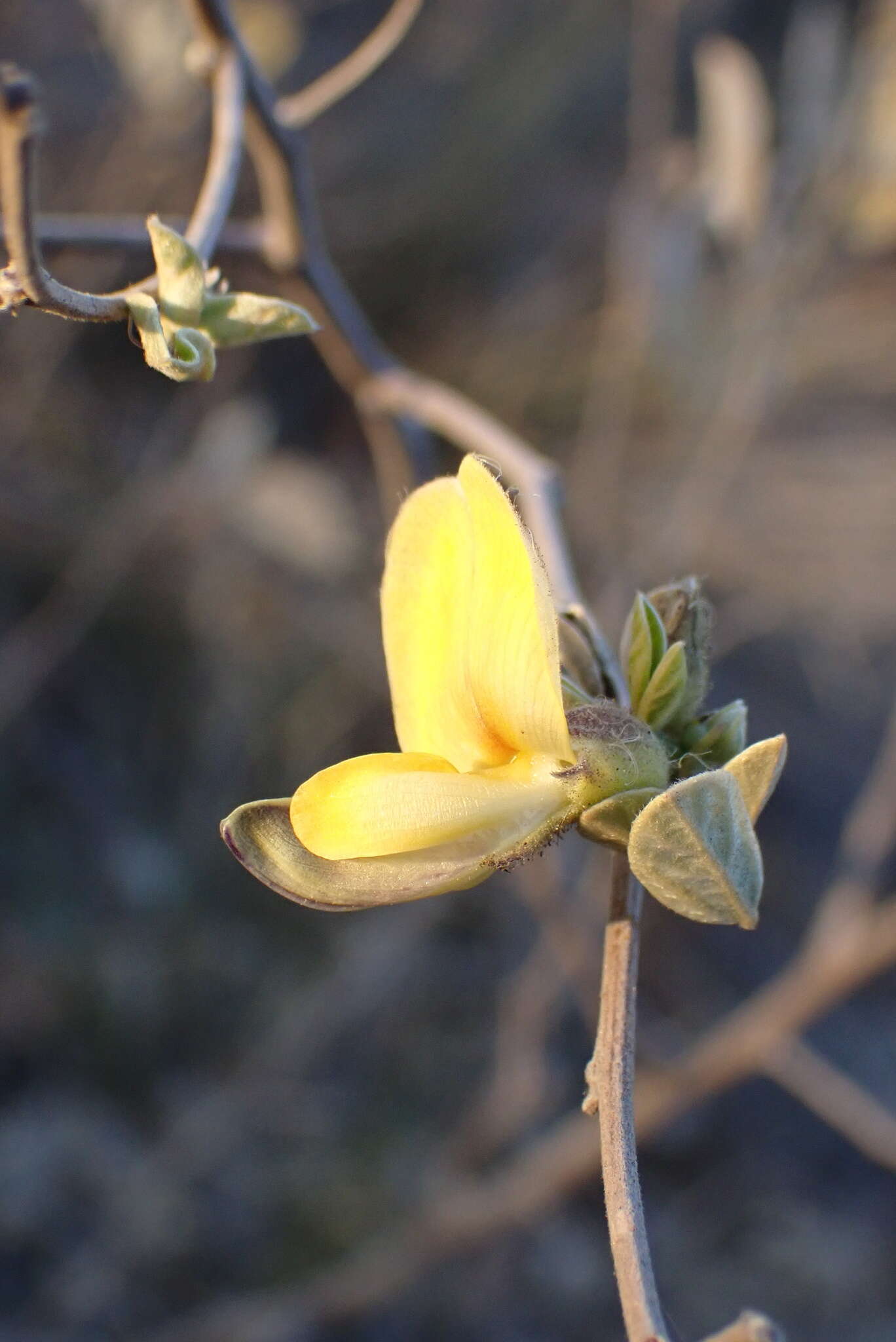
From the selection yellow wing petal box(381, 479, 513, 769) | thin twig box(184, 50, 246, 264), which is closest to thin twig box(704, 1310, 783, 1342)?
yellow wing petal box(381, 479, 513, 769)

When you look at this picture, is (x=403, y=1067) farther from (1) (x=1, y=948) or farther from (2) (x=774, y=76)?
(2) (x=774, y=76)

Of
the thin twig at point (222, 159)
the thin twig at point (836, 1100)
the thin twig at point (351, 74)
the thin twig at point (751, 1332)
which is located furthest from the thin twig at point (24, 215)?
the thin twig at point (836, 1100)

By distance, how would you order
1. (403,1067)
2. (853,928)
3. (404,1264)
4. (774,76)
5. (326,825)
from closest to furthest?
(326,825) → (853,928) → (404,1264) → (403,1067) → (774,76)

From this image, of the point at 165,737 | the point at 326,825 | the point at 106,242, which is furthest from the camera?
the point at 165,737

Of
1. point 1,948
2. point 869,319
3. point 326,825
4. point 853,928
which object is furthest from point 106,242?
point 869,319

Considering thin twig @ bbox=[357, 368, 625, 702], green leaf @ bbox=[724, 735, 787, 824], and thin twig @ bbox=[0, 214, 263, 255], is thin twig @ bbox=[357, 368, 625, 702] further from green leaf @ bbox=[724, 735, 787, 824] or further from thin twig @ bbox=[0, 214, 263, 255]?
thin twig @ bbox=[0, 214, 263, 255]
